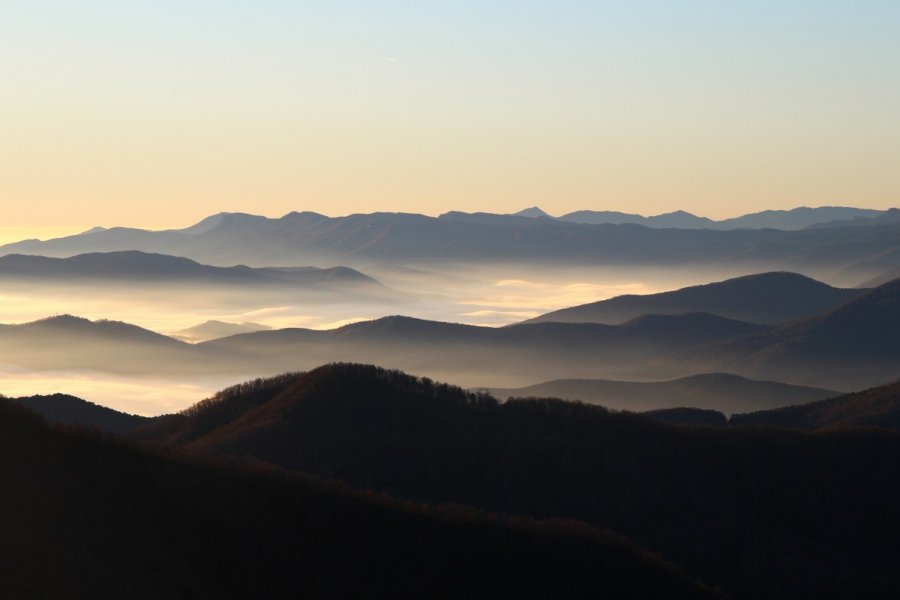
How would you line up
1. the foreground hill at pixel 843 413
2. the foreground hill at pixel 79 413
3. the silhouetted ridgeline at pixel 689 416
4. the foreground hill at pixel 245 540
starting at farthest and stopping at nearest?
the silhouetted ridgeline at pixel 689 416 < the foreground hill at pixel 843 413 < the foreground hill at pixel 79 413 < the foreground hill at pixel 245 540

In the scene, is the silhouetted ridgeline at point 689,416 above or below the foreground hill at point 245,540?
above

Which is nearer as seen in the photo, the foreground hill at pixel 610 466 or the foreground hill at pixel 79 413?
the foreground hill at pixel 610 466

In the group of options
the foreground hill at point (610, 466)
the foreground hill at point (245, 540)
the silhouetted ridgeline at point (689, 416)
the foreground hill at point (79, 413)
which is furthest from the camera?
the silhouetted ridgeline at point (689, 416)

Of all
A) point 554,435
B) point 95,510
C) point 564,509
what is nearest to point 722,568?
point 564,509

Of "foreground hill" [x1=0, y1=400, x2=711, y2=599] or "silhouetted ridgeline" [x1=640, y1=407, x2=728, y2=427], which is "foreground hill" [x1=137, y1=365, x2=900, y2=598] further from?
"silhouetted ridgeline" [x1=640, y1=407, x2=728, y2=427]

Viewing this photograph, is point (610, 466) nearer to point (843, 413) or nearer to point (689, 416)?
point (689, 416)

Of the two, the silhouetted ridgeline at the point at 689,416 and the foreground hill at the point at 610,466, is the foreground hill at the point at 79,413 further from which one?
the silhouetted ridgeline at the point at 689,416

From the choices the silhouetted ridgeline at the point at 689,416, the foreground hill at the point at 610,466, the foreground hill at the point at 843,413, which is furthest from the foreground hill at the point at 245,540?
the silhouetted ridgeline at the point at 689,416
